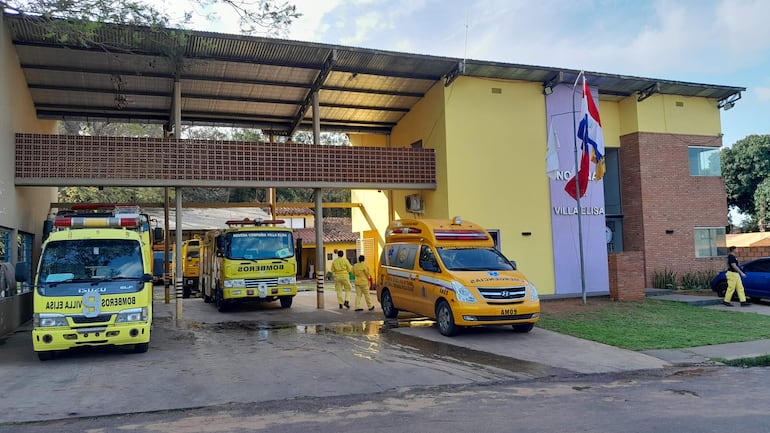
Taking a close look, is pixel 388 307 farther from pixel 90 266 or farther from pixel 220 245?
pixel 90 266

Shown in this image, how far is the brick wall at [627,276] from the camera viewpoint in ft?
54.4

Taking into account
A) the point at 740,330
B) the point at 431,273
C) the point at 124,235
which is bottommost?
the point at 740,330

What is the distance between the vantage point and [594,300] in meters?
17.0

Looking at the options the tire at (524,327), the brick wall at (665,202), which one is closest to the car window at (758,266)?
the brick wall at (665,202)

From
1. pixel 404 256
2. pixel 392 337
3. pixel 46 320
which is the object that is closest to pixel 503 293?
pixel 392 337

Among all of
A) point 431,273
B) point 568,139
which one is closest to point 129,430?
point 431,273

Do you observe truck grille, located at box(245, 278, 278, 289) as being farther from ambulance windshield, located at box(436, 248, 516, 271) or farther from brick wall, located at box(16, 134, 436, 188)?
ambulance windshield, located at box(436, 248, 516, 271)

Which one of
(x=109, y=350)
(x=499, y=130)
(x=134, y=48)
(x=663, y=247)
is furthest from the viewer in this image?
(x=663, y=247)

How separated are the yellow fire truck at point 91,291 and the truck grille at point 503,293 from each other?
6.31m

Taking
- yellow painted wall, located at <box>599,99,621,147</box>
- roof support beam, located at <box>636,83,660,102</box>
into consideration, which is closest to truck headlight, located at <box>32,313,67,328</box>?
Result: yellow painted wall, located at <box>599,99,621,147</box>

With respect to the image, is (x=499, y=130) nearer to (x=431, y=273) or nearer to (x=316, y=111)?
(x=316, y=111)

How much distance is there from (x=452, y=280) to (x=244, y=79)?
987cm

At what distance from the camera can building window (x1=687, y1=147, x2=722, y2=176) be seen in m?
20.6

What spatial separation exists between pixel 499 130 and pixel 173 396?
13.7m
